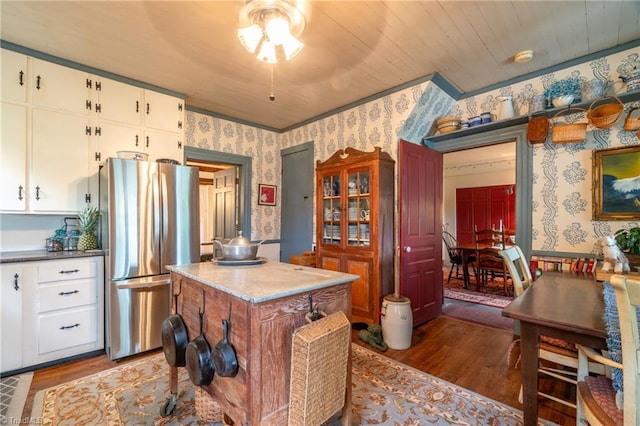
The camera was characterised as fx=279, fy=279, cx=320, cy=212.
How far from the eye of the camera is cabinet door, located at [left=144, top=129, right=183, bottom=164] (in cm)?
317

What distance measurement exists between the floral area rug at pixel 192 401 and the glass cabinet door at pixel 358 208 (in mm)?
1364

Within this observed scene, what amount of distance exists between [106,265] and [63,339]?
680 millimetres

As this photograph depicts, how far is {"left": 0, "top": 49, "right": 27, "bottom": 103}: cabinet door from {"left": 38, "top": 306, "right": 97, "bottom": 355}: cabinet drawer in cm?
192

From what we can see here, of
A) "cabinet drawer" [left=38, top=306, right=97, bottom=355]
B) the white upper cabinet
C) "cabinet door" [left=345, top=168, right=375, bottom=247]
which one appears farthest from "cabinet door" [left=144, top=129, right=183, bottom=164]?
"cabinet door" [left=345, top=168, right=375, bottom=247]

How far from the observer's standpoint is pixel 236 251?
1873 millimetres

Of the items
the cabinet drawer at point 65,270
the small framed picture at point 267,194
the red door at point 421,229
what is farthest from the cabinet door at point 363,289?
the cabinet drawer at point 65,270

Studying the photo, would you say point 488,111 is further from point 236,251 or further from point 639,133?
point 236,251

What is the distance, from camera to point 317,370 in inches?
47.5

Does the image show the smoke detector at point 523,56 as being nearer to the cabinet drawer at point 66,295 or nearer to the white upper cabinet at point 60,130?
the white upper cabinet at point 60,130

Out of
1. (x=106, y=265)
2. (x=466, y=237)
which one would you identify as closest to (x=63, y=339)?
(x=106, y=265)

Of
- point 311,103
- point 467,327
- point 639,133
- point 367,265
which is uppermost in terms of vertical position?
point 311,103

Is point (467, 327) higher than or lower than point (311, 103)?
lower

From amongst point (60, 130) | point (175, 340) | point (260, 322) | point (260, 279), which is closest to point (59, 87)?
point (60, 130)

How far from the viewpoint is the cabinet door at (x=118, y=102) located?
113 inches
